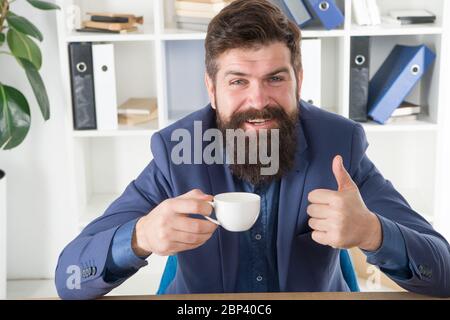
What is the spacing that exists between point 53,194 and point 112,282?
1.49 meters

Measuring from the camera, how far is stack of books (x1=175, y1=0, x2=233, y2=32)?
6.70 ft

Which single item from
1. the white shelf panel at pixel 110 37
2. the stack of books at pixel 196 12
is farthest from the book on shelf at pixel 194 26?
the white shelf panel at pixel 110 37

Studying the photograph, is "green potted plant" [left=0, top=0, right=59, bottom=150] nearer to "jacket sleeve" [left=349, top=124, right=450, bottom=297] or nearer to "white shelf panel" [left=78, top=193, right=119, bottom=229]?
"white shelf panel" [left=78, top=193, right=119, bottom=229]

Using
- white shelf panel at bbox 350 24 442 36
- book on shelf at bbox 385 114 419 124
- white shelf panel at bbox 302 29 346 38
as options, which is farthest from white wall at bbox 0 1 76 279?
book on shelf at bbox 385 114 419 124

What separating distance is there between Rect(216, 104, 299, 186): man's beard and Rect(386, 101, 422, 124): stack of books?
1093 mm

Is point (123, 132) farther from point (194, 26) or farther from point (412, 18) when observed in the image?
point (412, 18)

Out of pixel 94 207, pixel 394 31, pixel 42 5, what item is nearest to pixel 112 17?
pixel 42 5

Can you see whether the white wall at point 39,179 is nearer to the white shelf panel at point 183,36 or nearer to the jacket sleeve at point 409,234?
the white shelf panel at point 183,36

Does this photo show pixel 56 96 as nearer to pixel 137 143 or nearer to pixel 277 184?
pixel 137 143

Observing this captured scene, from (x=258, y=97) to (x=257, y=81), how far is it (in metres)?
0.02

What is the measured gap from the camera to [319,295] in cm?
82

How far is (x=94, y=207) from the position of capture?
2.25 m

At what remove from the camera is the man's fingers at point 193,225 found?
2.70 feet

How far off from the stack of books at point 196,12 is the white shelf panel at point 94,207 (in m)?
0.62
